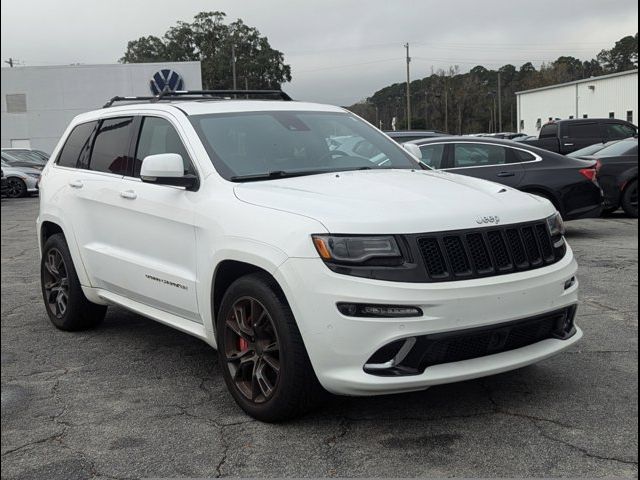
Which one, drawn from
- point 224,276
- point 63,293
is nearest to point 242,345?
point 224,276

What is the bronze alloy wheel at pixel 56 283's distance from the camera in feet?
18.9

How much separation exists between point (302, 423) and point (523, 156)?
24.8 ft

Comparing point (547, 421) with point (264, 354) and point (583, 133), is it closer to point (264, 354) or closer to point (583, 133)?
point (264, 354)

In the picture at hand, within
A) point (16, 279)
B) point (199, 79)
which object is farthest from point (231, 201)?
point (199, 79)

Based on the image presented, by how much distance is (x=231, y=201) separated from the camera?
4023 mm

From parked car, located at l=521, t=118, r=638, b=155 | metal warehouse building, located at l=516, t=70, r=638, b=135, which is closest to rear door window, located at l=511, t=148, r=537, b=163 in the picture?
parked car, located at l=521, t=118, r=638, b=155

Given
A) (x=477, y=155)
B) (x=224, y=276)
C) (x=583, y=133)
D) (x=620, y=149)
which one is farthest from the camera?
(x=583, y=133)

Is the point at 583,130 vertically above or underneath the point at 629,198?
above

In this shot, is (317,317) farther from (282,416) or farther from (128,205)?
(128,205)

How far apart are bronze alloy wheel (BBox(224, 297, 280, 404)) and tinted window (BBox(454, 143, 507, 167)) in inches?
284

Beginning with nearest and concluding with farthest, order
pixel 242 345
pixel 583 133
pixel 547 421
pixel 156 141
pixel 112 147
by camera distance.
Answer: pixel 547 421 < pixel 242 345 < pixel 156 141 < pixel 112 147 < pixel 583 133

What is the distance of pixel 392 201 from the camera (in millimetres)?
3691

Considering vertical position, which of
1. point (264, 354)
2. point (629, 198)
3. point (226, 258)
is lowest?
point (264, 354)

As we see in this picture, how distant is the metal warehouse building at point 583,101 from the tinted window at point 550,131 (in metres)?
26.3
